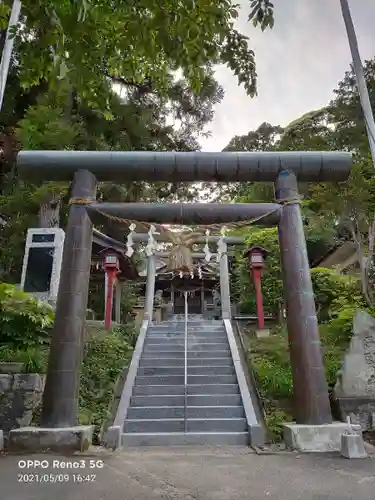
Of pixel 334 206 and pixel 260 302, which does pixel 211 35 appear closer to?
pixel 334 206

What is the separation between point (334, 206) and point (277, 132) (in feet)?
69.3

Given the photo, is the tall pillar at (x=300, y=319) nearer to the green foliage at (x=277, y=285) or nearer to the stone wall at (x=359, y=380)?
the stone wall at (x=359, y=380)

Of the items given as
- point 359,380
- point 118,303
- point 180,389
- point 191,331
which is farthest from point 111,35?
point 118,303

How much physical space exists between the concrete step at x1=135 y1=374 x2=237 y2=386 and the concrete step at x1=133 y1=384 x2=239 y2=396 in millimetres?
201

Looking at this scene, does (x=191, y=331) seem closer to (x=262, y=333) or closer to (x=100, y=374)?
(x=262, y=333)

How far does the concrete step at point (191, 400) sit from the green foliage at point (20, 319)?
223cm

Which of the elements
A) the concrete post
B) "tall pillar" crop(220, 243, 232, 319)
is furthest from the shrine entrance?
"tall pillar" crop(220, 243, 232, 319)

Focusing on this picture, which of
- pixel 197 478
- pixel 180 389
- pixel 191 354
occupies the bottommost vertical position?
Answer: pixel 197 478

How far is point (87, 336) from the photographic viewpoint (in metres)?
9.65

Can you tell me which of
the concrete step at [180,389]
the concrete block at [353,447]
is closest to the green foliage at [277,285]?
the concrete step at [180,389]

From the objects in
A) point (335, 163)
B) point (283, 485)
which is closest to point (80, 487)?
point (283, 485)

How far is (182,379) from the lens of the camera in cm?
802

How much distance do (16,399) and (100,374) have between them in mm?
2165

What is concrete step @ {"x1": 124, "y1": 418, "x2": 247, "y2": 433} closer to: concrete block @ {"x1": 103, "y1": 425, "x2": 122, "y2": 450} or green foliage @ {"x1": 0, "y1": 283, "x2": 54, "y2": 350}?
concrete block @ {"x1": 103, "y1": 425, "x2": 122, "y2": 450}
